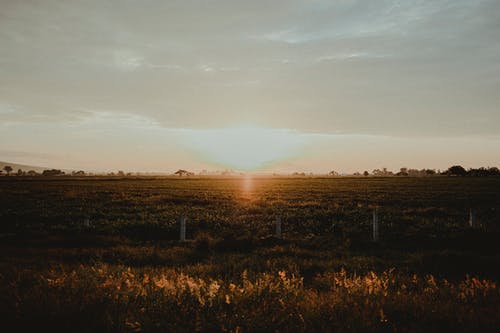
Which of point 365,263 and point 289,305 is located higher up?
point 289,305

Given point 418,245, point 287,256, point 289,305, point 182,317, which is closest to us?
point 182,317

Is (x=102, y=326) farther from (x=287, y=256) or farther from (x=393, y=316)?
(x=287, y=256)

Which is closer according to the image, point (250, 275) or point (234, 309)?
point (234, 309)

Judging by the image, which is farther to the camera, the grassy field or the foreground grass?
the grassy field

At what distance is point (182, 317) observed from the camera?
16.2 ft

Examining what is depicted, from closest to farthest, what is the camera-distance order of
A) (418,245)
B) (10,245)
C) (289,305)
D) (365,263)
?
1. (289,305)
2. (365,263)
3. (10,245)
4. (418,245)

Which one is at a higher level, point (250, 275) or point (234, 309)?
point (234, 309)

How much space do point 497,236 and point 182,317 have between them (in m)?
16.3

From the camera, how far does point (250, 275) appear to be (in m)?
A: 8.60

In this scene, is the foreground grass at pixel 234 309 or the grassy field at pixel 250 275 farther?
the grassy field at pixel 250 275

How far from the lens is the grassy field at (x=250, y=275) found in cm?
479

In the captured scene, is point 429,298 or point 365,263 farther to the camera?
point 365,263

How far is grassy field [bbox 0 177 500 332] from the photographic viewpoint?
4789mm

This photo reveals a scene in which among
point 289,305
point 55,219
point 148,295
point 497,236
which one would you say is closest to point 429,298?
point 289,305
